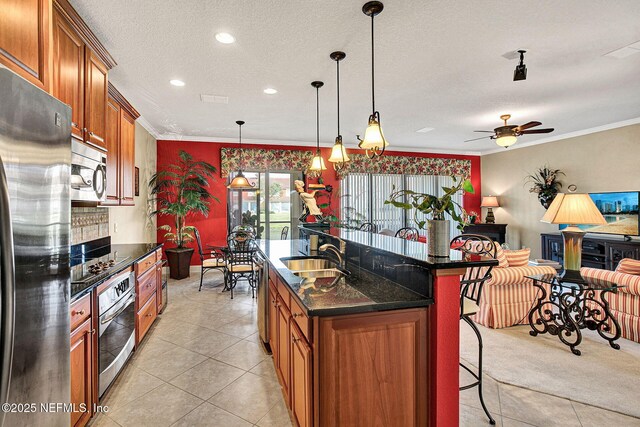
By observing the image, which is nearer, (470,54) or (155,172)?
(470,54)

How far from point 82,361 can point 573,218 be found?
3.94m

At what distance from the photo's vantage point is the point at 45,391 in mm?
1073

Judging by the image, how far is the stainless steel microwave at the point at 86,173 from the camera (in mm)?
2185

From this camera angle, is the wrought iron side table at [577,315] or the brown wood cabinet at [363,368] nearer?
the brown wood cabinet at [363,368]

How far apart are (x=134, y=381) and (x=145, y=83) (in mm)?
3102

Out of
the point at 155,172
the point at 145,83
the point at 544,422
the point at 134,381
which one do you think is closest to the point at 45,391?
the point at 134,381

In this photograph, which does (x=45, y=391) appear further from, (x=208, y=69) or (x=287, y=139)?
(x=287, y=139)

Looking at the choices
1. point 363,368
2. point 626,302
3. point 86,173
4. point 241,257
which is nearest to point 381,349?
point 363,368

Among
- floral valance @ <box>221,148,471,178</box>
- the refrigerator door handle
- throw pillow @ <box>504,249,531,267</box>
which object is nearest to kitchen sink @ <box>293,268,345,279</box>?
the refrigerator door handle

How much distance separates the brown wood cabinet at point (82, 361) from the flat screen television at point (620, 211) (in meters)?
6.70

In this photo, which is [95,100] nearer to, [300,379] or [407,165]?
[300,379]

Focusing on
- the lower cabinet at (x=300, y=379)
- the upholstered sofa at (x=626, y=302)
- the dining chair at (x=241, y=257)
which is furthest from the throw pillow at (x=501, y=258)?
the dining chair at (x=241, y=257)

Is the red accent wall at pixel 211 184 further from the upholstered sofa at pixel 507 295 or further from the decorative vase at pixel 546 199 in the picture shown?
the decorative vase at pixel 546 199

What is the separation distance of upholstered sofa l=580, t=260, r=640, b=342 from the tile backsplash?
201 inches
